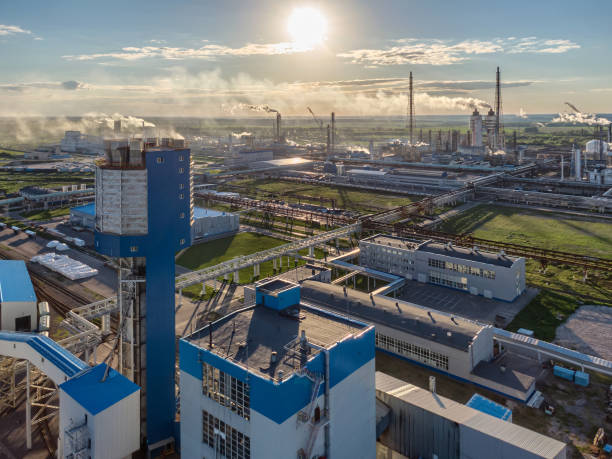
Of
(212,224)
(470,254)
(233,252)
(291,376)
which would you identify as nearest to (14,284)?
(233,252)

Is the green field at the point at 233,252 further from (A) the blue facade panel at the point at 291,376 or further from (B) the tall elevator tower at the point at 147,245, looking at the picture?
(A) the blue facade panel at the point at 291,376

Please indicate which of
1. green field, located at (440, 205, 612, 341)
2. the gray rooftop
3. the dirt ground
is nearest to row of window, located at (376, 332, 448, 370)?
the dirt ground

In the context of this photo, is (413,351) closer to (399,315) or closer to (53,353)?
(399,315)

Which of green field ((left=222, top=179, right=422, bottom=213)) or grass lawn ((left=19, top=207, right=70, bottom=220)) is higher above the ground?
green field ((left=222, top=179, right=422, bottom=213))

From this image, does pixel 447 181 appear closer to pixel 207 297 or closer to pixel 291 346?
pixel 207 297

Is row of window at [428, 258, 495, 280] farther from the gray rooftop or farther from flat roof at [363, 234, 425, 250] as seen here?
flat roof at [363, 234, 425, 250]

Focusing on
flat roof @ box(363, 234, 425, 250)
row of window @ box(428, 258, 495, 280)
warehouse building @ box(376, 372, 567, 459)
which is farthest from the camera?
flat roof @ box(363, 234, 425, 250)
